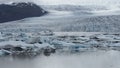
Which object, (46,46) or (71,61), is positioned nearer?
(71,61)

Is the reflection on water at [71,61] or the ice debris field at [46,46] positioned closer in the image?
the reflection on water at [71,61]

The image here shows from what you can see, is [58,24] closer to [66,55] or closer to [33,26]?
[33,26]

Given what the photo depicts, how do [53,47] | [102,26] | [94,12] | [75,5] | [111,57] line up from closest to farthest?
[111,57]
[53,47]
[102,26]
[94,12]
[75,5]

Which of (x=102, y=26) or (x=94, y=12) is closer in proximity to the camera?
(x=102, y=26)

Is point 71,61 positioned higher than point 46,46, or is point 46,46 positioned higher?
point 46,46

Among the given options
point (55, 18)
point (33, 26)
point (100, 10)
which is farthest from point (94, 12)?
point (33, 26)

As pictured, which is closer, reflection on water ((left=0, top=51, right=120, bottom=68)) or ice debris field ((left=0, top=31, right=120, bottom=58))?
reflection on water ((left=0, top=51, right=120, bottom=68))

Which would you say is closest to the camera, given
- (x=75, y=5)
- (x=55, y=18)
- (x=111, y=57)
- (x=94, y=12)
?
(x=111, y=57)
